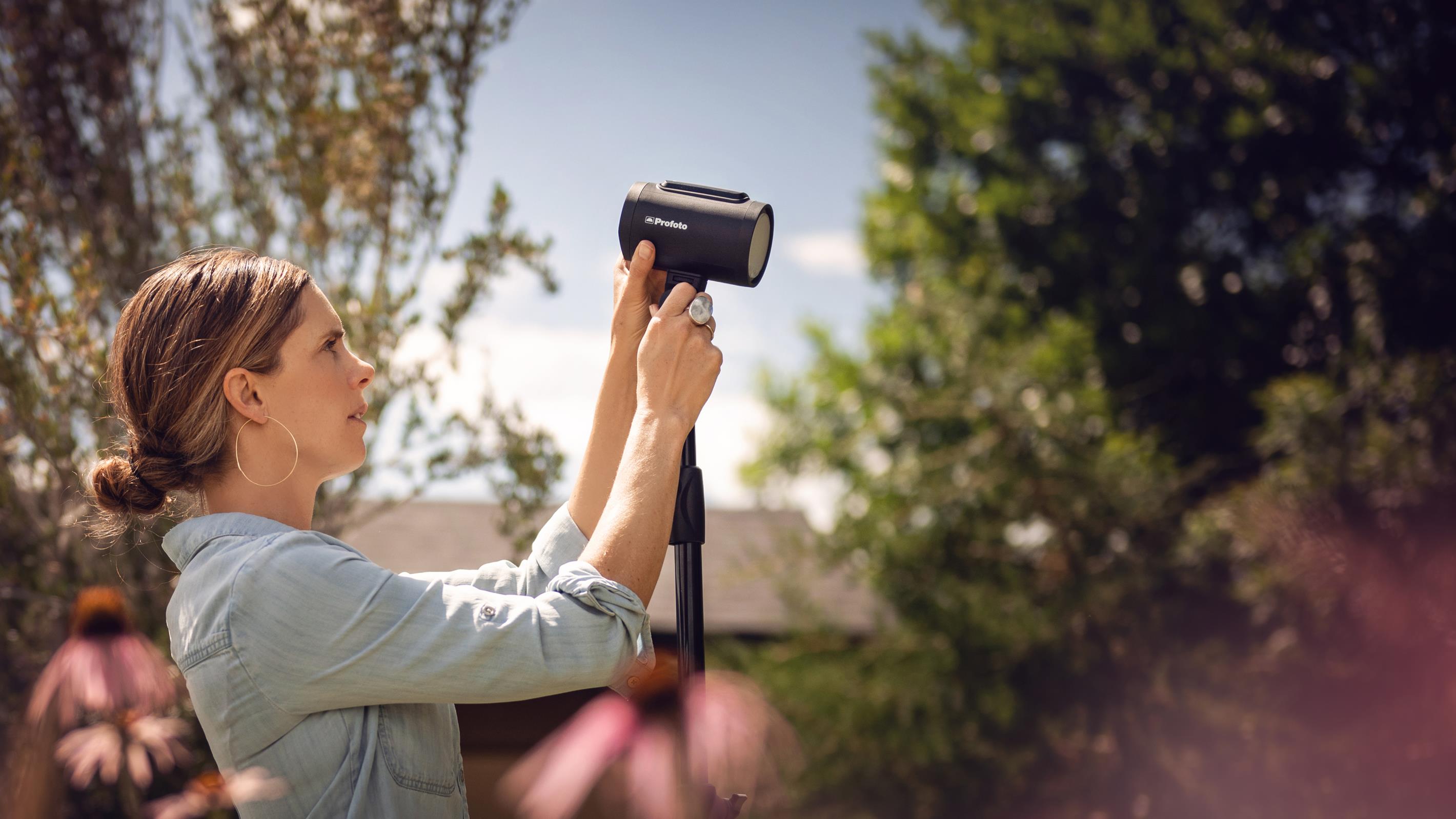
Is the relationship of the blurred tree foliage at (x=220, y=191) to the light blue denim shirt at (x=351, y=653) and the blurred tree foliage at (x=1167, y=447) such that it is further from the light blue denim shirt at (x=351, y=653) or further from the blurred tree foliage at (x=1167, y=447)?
the blurred tree foliage at (x=1167, y=447)

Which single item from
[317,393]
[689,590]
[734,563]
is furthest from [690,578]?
[734,563]

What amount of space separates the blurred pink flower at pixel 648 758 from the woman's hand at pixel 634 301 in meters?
0.51

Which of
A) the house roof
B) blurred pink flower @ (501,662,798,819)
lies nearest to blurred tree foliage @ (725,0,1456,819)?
the house roof

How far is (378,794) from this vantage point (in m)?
1.22

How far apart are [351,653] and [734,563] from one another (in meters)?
6.19

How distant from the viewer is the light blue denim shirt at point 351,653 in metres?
1.13

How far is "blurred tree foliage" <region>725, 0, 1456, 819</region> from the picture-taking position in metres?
5.21

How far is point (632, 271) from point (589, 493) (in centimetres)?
35

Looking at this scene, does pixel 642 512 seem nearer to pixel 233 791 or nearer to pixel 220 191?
pixel 233 791

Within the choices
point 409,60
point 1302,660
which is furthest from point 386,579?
point 1302,660

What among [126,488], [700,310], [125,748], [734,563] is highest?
[700,310]

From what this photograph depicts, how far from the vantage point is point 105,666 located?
3.18m

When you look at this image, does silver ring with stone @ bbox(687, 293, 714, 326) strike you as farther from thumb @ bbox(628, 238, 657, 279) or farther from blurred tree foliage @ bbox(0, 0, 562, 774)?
blurred tree foliage @ bbox(0, 0, 562, 774)

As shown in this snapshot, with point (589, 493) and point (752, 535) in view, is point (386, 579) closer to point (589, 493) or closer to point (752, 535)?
point (589, 493)
